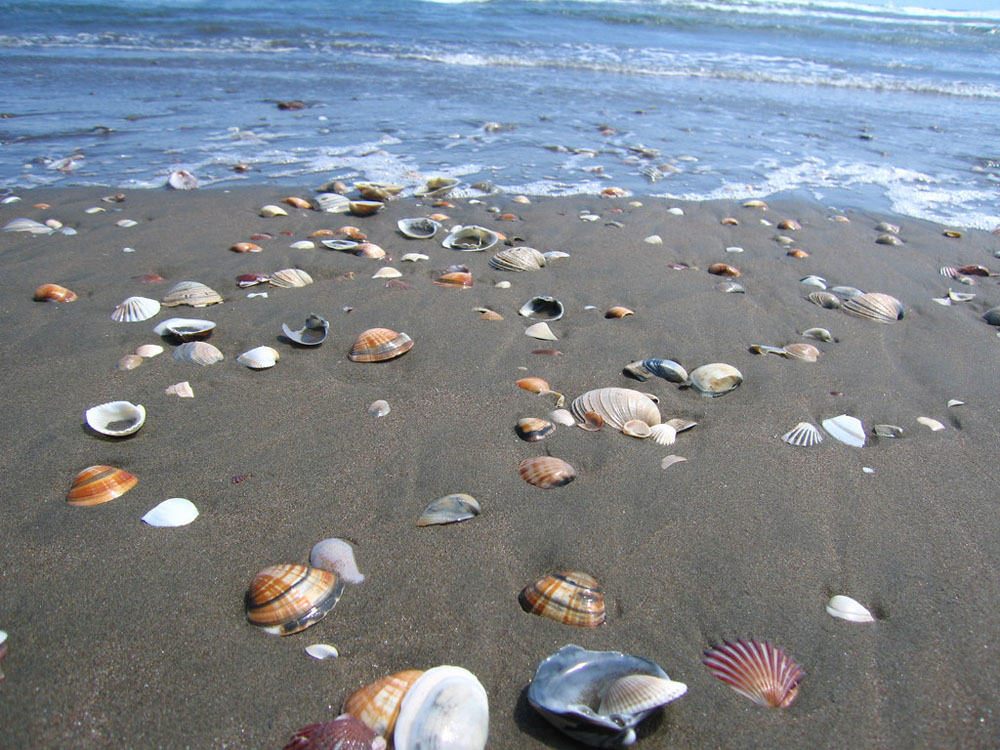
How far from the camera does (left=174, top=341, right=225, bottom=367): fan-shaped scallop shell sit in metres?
2.87

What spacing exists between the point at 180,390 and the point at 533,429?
1517mm

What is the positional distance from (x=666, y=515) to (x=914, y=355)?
2.14 m

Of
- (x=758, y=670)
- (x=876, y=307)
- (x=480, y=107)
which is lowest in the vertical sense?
(x=758, y=670)

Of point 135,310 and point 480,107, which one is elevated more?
point 480,107

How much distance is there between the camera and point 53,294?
11.1ft

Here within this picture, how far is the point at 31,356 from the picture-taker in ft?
9.36

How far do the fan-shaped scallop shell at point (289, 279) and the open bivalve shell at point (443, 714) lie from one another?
110 inches

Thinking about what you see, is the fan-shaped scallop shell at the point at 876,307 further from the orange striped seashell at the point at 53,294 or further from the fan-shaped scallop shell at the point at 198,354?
the orange striped seashell at the point at 53,294

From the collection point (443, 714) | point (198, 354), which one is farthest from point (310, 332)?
point (443, 714)

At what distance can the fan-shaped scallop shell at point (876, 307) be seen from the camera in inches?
145

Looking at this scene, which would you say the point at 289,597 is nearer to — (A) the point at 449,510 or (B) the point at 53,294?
(A) the point at 449,510

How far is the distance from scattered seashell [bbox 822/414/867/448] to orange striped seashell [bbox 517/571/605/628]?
1.41m

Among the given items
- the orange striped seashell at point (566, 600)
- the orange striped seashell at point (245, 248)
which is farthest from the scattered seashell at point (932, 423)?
the orange striped seashell at point (245, 248)

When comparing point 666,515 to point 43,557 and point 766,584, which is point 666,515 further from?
point 43,557
